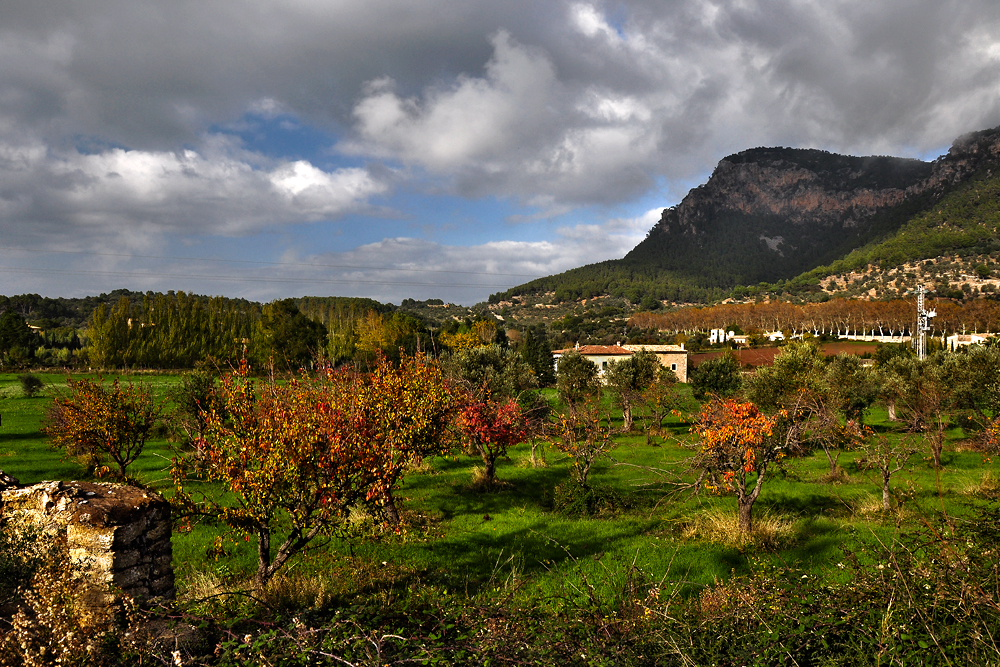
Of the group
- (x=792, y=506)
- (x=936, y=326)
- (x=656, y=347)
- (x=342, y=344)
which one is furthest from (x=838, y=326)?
(x=792, y=506)

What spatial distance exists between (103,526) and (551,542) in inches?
356

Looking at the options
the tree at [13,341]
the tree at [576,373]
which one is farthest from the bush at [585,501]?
the tree at [13,341]

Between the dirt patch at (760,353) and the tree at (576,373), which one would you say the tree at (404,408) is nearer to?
the tree at (576,373)

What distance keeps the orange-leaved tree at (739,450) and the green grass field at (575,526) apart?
0.80m

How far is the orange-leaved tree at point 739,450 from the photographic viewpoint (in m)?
11.6

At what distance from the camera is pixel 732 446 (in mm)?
11953

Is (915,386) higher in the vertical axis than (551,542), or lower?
higher

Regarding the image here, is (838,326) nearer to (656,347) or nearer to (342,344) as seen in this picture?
(656,347)

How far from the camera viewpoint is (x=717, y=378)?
45656mm

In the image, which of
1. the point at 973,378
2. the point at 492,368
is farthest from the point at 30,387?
the point at 973,378

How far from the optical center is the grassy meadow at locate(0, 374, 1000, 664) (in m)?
7.79

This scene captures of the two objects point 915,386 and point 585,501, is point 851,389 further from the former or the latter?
point 585,501

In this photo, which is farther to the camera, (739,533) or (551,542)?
(551,542)

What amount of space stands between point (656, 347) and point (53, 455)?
214ft
